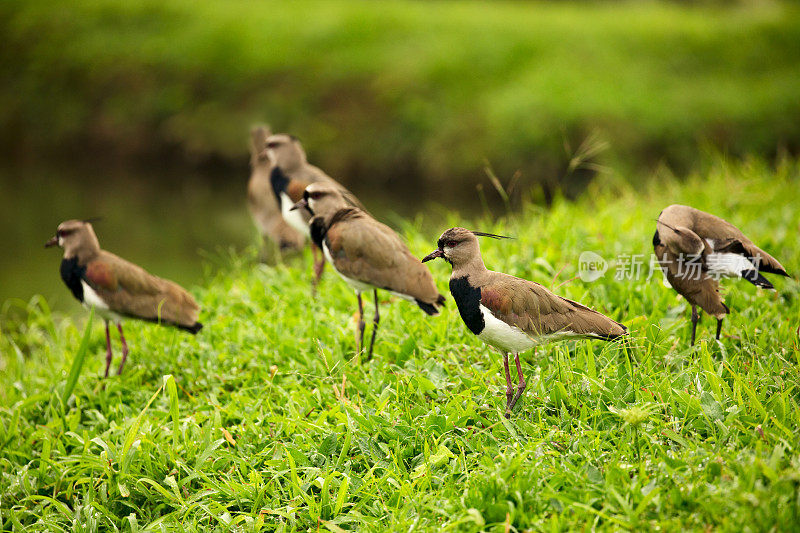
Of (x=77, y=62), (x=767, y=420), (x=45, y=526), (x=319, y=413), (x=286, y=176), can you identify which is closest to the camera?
(x=767, y=420)

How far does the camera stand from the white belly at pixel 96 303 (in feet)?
14.3

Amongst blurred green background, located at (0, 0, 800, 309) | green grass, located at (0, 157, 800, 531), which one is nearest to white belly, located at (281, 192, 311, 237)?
green grass, located at (0, 157, 800, 531)

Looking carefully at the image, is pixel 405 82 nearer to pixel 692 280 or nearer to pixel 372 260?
pixel 372 260

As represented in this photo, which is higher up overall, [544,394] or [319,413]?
[319,413]

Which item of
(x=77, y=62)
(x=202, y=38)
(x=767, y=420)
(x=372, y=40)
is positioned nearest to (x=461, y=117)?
(x=372, y=40)

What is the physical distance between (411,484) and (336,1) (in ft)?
49.8

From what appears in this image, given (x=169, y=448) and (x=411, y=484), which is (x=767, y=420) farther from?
(x=169, y=448)

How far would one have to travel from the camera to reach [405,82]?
42.2 feet

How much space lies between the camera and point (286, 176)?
18.4 ft

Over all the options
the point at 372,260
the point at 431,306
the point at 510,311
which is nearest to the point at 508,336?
the point at 510,311

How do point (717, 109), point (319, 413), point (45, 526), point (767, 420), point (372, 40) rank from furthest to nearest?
point (372, 40)
point (717, 109)
point (319, 413)
point (45, 526)
point (767, 420)

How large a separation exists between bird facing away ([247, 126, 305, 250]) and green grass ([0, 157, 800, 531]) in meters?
1.70

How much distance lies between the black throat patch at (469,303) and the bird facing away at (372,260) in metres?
0.63

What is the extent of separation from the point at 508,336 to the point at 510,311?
0.34 feet
